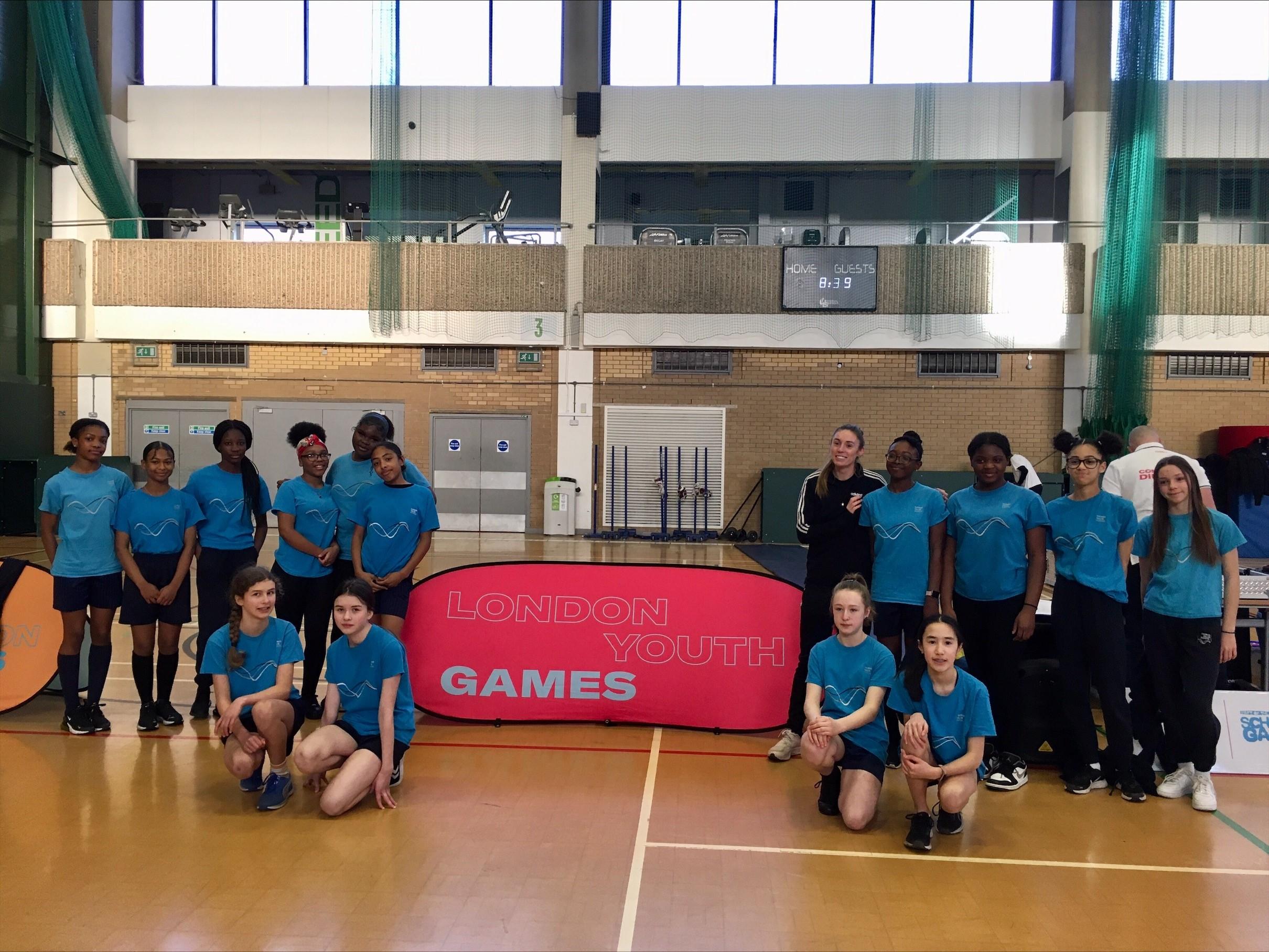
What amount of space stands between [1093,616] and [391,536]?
12.4 ft

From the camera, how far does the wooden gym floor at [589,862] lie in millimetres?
3156

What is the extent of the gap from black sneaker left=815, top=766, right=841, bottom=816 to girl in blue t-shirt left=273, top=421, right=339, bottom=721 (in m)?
3.08

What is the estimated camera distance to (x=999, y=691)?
190 inches

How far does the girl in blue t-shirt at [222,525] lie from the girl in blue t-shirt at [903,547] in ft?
11.8

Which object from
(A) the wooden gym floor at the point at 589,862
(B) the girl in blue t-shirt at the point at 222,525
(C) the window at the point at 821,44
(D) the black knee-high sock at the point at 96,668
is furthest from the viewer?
(C) the window at the point at 821,44

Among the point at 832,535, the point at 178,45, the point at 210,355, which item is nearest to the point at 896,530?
the point at 832,535

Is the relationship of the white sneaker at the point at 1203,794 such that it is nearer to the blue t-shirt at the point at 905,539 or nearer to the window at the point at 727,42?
the blue t-shirt at the point at 905,539

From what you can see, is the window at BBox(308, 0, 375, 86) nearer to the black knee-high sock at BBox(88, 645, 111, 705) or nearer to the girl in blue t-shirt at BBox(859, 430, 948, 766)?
the black knee-high sock at BBox(88, 645, 111, 705)

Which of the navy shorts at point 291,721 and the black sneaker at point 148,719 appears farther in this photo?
the black sneaker at point 148,719

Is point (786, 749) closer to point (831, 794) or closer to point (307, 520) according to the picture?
point (831, 794)

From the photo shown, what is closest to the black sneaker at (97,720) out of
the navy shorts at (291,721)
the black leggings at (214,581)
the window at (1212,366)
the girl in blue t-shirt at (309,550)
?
the black leggings at (214,581)

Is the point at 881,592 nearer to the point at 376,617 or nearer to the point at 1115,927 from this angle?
the point at 1115,927

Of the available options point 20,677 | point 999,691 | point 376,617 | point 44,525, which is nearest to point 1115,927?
point 999,691

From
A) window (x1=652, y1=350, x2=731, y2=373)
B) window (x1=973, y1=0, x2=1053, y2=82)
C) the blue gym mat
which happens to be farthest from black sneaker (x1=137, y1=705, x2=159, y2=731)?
window (x1=973, y1=0, x2=1053, y2=82)
